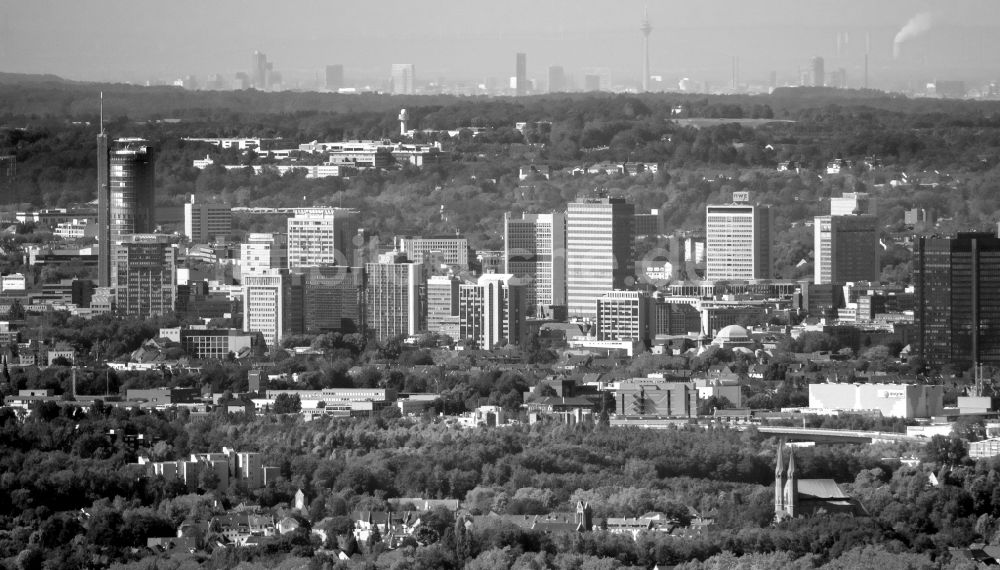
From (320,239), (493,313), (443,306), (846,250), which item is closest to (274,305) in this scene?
(443,306)

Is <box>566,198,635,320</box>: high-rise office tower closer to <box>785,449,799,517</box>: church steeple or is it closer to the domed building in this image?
the domed building

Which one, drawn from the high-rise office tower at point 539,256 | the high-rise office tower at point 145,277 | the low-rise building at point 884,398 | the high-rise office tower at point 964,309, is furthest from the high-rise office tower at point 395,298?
the low-rise building at point 884,398

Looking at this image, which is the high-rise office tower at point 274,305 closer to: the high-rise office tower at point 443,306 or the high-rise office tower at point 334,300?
the high-rise office tower at point 334,300

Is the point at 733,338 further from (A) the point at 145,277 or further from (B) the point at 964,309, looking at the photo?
(A) the point at 145,277

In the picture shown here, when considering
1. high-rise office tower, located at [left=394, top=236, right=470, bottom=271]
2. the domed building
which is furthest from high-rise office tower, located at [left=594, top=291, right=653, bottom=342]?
high-rise office tower, located at [left=394, top=236, right=470, bottom=271]

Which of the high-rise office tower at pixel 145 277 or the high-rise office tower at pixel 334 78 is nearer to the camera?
the high-rise office tower at pixel 145 277

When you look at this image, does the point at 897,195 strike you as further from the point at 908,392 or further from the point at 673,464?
the point at 673,464
